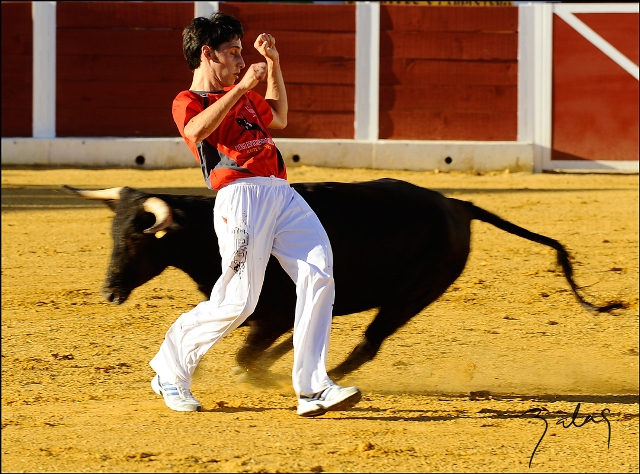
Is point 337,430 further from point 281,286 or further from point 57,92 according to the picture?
point 57,92

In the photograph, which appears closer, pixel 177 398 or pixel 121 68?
pixel 177 398

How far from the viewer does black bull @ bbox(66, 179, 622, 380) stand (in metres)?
3.70

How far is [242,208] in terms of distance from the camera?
322 cm

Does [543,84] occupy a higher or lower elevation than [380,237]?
higher

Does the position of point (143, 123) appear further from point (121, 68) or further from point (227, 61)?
point (227, 61)

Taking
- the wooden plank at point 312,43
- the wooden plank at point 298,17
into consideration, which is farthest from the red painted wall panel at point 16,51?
the wooden plank at point 312,43

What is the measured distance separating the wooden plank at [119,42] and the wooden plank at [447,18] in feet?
7.48

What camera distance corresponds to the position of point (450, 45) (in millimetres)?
→ 11562

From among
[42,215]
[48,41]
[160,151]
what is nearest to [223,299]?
[42,215]

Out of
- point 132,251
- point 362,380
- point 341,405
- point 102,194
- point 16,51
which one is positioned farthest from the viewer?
point 16,51

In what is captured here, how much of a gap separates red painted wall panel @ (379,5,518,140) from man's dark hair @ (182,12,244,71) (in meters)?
8.41

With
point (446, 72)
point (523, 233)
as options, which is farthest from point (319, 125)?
point (523, 233)

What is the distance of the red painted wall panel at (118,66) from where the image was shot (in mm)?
11562

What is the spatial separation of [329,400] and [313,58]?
869 cm
